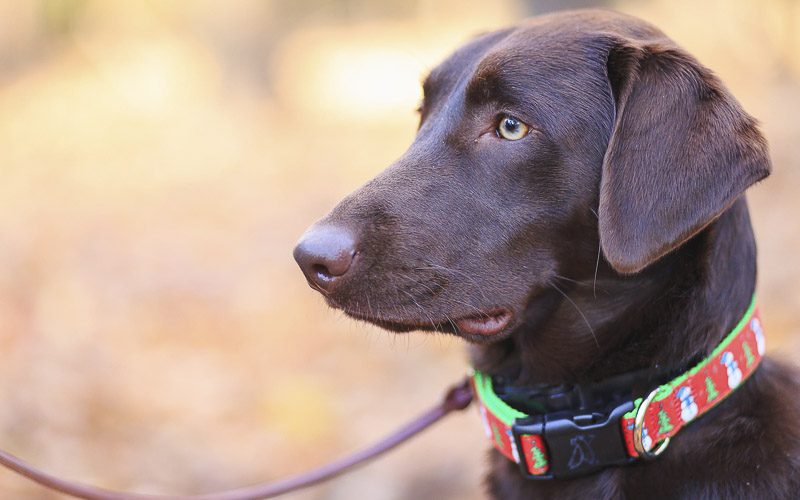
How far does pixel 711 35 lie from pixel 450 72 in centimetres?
1128

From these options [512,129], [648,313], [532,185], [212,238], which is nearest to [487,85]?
[512,129]

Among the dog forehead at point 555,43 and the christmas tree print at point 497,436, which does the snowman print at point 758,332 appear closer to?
the christmas tree print at point 497,436

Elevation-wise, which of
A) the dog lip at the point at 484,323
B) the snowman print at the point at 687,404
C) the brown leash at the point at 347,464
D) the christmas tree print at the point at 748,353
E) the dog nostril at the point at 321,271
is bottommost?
the brown leash at the point at 347,464

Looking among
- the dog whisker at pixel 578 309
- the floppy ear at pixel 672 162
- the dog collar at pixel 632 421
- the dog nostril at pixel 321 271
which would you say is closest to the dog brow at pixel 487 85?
A: the floppy ear at pixel 672 162

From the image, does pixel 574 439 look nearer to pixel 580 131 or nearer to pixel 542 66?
pixel 580 131

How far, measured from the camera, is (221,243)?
24.4 feet

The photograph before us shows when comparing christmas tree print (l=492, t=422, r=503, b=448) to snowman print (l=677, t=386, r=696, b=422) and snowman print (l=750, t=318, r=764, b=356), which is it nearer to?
snowman print (l=677, t=386, r=696, b=422)

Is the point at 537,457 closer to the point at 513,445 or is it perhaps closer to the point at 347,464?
the point at 513,445

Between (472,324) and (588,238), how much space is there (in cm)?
44

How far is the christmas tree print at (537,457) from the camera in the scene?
7.21ft

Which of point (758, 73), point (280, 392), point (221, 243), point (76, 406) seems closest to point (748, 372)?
point (280, 392)

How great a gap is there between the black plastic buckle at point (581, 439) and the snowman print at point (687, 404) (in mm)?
139

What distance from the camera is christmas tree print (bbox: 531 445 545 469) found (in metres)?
2.20

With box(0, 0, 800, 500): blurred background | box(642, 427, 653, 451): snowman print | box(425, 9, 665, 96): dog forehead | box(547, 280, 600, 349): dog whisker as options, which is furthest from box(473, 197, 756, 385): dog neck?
box(0, 0, 800, 500): blurred background
